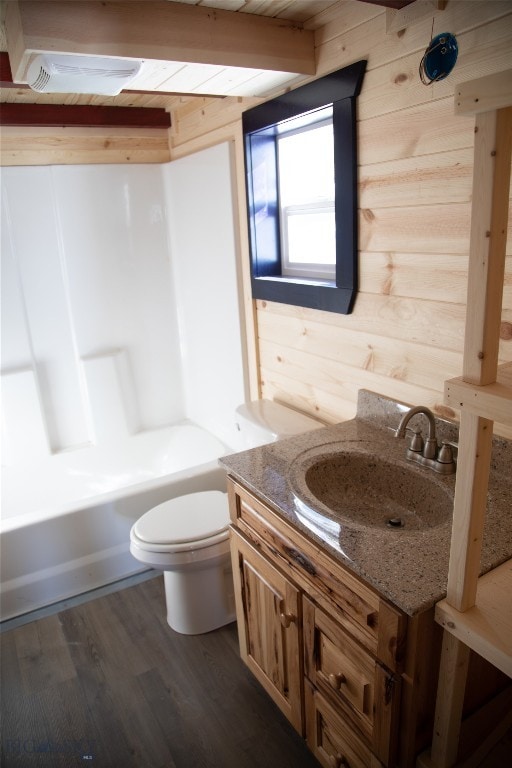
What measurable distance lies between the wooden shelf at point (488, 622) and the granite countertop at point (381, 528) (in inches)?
1.4

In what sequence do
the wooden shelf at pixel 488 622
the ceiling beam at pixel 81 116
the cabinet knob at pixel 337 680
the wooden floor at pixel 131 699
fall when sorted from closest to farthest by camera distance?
the wooden shelf at pixel 488 622 < the cabinet knob at pixel 337 680 < the wooden floor at pixel 131 699 < the ceiling beam at pixel 81 116

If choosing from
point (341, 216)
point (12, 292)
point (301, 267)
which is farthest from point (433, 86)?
point (12, 292)

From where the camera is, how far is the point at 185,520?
212cm

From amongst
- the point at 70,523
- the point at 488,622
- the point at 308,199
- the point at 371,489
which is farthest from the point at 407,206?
the point at 70,523

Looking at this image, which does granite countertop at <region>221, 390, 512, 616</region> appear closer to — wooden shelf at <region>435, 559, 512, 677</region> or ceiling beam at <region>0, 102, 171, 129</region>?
wooden shelf at <region>435, 559, 512, 677</region>

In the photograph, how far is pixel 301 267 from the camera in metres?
2.24

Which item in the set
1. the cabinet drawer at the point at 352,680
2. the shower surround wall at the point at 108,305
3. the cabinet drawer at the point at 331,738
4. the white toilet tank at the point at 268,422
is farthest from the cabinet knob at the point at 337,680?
the shower surround wall at the point at 108,305

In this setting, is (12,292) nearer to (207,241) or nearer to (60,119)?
(60,119)

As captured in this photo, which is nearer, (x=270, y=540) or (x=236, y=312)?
(x=270, y=540)

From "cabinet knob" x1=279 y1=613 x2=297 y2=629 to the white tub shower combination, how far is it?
3.85 feet

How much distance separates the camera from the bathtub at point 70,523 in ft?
7.56

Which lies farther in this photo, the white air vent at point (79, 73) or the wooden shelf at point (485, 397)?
the white air vent at point (79, 73)

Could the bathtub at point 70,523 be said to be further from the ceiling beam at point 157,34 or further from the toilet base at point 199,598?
the ceiling beam at point 157,34

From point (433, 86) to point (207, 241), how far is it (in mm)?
1522
